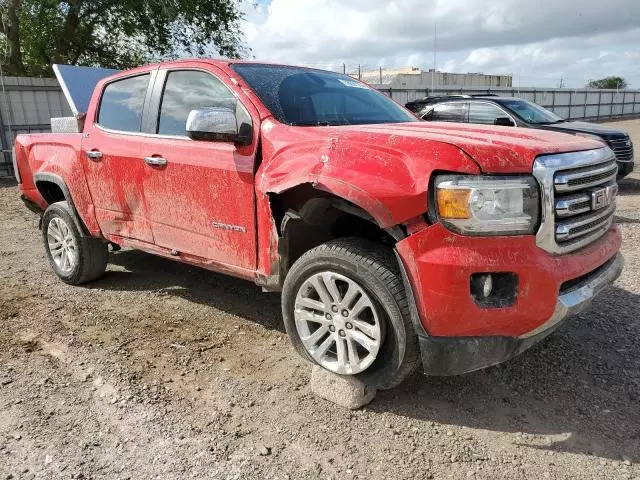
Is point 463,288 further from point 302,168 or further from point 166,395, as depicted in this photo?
point 166,395

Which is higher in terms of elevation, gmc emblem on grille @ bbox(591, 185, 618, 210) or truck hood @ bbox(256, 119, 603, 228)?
truck hood @ bbox(256, 119, 603, 228)

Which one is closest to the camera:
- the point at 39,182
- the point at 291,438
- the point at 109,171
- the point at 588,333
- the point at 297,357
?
the point at 291,438

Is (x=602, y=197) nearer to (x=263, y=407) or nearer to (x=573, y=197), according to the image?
(x=573, y=197)

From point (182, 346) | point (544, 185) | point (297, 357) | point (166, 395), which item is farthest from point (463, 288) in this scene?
point (182, 346)

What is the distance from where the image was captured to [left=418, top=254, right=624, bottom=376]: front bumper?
2.52 m

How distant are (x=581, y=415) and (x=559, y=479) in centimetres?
58

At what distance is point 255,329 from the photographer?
395 centimetres

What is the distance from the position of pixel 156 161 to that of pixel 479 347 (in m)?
2.48

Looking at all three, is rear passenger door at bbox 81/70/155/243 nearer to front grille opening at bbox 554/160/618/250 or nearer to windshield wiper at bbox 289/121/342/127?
windshield wiper at bbox 289/121/342/127

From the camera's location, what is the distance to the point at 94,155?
4.32m

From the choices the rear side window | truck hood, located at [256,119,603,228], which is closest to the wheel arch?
truck hood, located at [256,119,603,228]

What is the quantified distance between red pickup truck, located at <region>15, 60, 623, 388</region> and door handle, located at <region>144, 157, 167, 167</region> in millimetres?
12

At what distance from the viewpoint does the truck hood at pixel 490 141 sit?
2.44 metres

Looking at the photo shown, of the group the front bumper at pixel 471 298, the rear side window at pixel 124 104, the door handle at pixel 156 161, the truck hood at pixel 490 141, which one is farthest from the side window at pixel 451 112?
the front bumper at pixel 471 298
